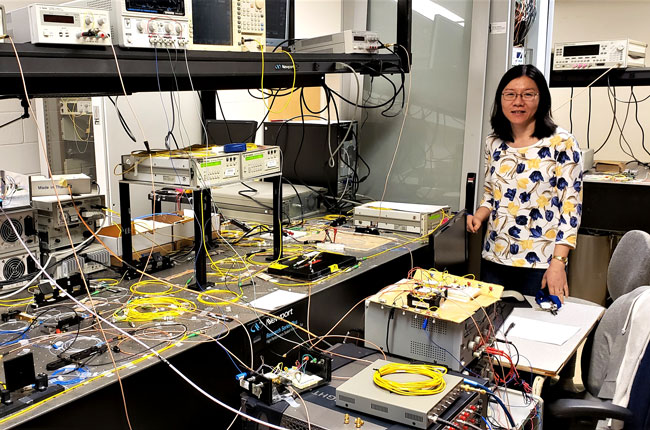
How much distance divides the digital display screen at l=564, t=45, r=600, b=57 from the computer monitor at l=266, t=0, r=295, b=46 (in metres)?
2.27

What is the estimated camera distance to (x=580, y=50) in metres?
4.13

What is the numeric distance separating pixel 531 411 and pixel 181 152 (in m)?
1.47

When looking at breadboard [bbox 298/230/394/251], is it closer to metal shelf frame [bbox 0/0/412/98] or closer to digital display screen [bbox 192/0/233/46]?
metal shelf frame [bbox 0/0/412/98]

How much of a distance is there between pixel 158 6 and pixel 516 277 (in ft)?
6.02

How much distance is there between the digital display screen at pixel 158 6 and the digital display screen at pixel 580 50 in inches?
120

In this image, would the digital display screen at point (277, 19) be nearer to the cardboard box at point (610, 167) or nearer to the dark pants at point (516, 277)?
the dark pants at point (516, 277)

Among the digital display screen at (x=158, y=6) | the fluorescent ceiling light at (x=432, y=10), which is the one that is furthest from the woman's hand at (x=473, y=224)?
the digital display screen at (x=158, y=6)

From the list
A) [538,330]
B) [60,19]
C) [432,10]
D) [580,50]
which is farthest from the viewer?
[580,50]

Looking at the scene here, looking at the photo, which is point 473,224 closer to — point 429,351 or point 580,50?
point 429,351

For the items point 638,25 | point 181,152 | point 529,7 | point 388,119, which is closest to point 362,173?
point 388,119

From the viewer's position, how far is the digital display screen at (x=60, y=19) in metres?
1.71

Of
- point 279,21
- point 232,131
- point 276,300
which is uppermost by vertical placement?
point 279,21

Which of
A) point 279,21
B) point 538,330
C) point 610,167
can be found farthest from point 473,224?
point 610,167

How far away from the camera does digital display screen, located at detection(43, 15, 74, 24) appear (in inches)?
67.2
